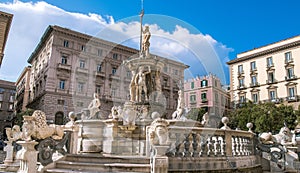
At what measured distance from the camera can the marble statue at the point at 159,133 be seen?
6.58 metres

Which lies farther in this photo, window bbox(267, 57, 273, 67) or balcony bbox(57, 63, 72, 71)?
window bbox(267, 57, 273, 67)

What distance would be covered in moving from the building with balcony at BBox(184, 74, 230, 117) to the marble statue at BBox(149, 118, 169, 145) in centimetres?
483

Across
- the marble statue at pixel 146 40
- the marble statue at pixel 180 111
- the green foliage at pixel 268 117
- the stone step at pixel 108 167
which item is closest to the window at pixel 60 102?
the green foliage at pixel 268 117

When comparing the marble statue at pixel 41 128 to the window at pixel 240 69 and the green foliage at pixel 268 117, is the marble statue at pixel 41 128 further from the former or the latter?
the window at pixel 240 69

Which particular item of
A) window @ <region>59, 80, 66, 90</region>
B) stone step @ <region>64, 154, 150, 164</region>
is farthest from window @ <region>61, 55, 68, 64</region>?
stone step @ <region>64, 154, 150, 164</region>

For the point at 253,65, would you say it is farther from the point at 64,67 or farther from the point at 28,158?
the point at 28,158

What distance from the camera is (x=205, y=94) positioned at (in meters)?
13.0

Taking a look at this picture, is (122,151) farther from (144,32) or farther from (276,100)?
(276,100)

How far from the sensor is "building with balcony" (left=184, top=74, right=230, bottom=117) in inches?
465

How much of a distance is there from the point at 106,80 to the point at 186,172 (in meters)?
27.6

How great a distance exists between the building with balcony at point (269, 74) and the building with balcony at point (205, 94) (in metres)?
30.2

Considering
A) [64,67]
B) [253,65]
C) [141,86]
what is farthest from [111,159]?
[253,65]

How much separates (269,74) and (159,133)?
42.4 m

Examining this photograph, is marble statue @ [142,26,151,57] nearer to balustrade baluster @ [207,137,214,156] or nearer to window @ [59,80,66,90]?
balustrade baluster @ [207,137,214,156]
